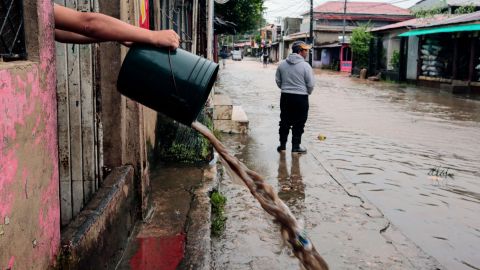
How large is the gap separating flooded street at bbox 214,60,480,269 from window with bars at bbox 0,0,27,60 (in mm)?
2104

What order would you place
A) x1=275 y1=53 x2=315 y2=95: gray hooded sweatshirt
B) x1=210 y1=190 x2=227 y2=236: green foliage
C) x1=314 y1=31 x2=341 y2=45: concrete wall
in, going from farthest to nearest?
x1=314 y1=31 x2=341 y2=45: concrete wall < x1=275 y1=53 x2=315 y2=95: gray hooded sweatshirt < x1=210 y1=190 x2=227 y2=236: green foliage

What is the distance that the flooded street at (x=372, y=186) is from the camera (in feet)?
12.1

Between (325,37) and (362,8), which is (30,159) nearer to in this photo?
(325,37)

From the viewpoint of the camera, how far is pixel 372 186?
5.62 m

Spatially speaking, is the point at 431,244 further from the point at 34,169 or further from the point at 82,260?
the point at 34,169

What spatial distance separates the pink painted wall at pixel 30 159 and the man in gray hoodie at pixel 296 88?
204 inches

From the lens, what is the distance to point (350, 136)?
891 centimetres

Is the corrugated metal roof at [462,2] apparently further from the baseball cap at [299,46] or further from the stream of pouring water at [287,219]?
the stream of pouring water at [287,219]

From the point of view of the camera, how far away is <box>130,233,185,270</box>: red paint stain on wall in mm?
3111

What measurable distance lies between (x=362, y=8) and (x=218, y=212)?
4800cm

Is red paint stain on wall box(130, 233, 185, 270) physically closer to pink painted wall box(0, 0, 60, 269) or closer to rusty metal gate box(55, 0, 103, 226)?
rusty metal gate box(55, 0, 103, 226)

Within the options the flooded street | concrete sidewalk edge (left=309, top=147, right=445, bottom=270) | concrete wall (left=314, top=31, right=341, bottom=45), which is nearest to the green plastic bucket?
the flooded street

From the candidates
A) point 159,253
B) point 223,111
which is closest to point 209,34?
point 223,111

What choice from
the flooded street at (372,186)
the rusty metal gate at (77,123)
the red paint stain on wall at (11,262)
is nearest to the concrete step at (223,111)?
the flooded street at (372,186)
